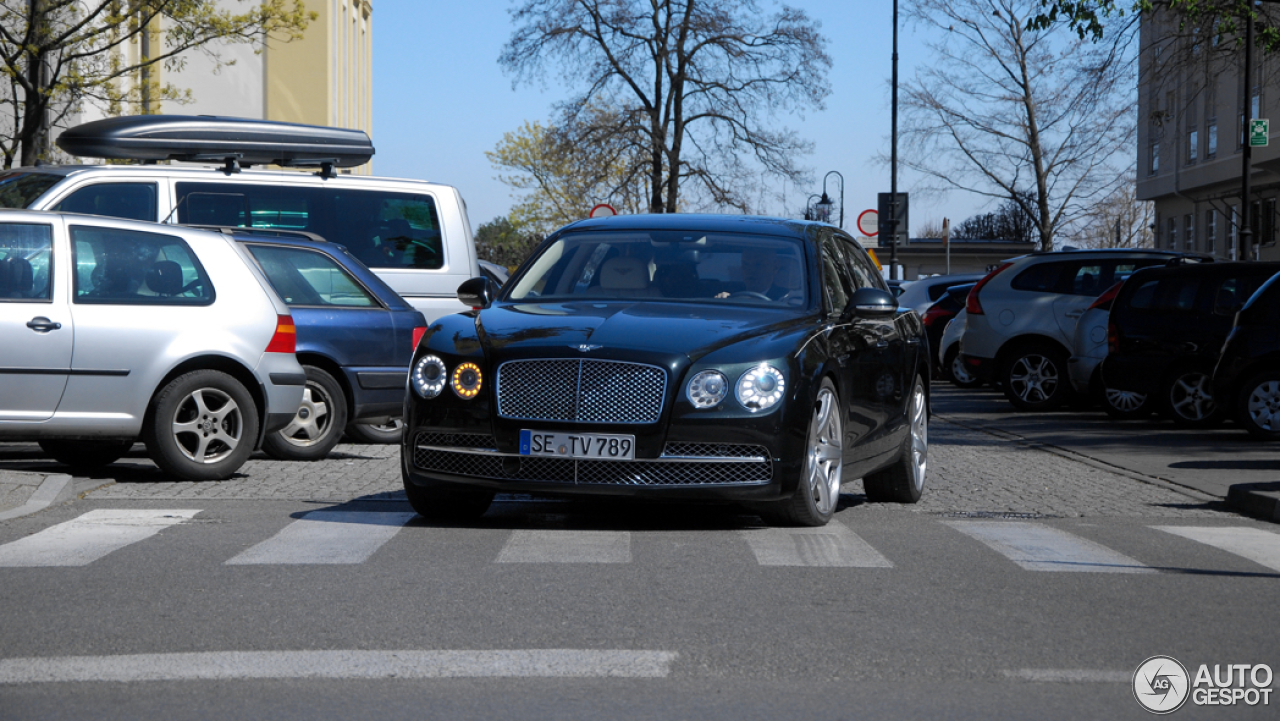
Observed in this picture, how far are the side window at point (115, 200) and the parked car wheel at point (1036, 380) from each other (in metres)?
10.2

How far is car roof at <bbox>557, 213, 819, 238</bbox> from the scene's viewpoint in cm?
937

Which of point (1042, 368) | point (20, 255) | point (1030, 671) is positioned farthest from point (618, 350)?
point (1042, 368)

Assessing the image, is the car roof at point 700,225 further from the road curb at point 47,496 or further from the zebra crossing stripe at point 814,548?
the road curb at point 47,496

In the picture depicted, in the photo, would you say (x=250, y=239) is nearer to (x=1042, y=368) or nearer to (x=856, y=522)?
(x=856, y=522)

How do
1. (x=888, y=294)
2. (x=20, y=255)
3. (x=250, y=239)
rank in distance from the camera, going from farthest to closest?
(x=250, y=239)
(x=20, y=255)
(x=888, y=294)

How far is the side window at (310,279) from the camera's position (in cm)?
1252

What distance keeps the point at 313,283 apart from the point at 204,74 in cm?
3416

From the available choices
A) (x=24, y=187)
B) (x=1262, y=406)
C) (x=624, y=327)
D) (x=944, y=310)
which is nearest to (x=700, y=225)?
(x=624, y=327)

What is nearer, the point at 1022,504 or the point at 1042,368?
the point at 1022,504

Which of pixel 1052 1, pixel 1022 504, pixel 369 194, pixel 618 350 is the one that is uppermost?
pixel 1052 1

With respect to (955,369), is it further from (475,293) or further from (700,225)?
(475,293)

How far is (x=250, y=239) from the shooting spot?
12383mm

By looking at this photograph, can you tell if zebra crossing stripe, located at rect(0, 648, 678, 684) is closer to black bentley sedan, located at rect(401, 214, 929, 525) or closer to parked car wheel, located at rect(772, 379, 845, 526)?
black bentley sedan, located at rect(401, 214, 929, 525)

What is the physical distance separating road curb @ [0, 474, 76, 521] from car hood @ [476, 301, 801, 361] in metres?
2.57
